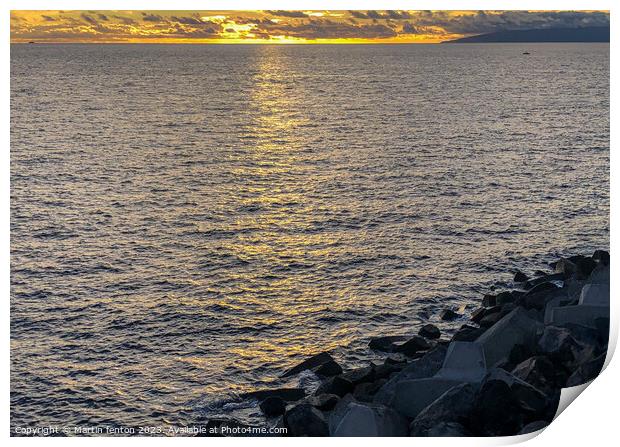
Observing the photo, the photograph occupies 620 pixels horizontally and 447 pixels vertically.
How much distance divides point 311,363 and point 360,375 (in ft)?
6.71

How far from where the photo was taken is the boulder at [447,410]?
1792 centimetres

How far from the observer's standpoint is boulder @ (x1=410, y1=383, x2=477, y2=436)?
17922mm

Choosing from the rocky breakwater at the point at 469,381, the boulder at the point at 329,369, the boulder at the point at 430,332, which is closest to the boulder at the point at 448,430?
the rocky breakwater at the point at 469,381

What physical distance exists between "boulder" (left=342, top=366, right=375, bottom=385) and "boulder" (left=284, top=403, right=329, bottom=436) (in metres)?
2.92

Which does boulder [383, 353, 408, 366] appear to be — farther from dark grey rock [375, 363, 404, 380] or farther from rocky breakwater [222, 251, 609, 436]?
dark grey rock [375, 363, 404, 380]

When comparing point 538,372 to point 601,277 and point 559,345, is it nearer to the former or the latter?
point 559,345

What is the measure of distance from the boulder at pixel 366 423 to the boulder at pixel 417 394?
1.02 m

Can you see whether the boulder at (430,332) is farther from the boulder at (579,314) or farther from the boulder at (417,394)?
the boulder at (417,394)

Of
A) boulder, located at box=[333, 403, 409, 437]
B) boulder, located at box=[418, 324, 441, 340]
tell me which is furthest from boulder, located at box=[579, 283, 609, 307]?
boulder, located at box=[333, 403, 409, 437]

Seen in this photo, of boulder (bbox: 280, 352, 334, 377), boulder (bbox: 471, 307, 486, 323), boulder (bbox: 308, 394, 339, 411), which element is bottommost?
boulder (bbox: 280, 352, 334, 377)

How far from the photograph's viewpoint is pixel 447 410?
18.0 m
